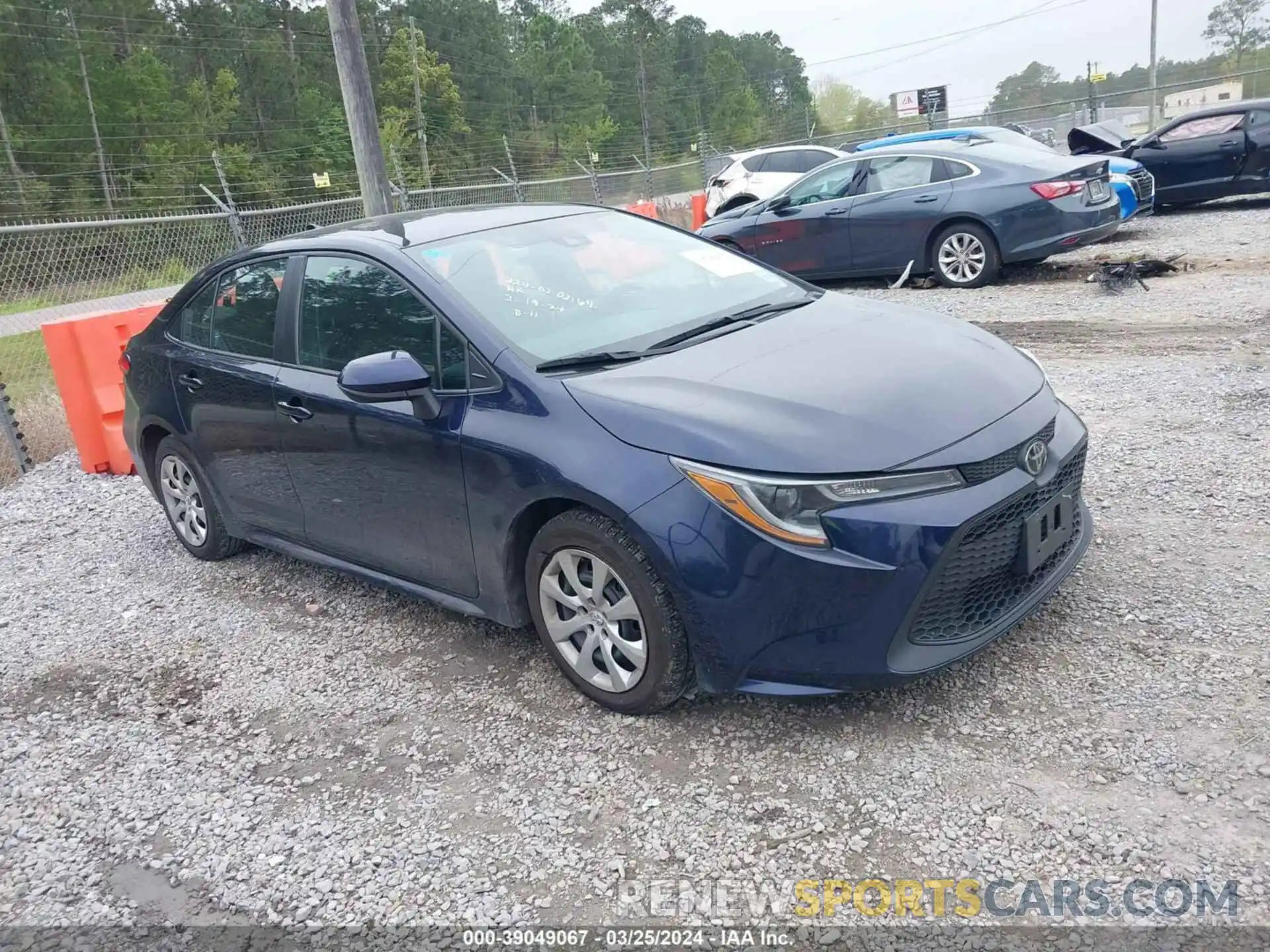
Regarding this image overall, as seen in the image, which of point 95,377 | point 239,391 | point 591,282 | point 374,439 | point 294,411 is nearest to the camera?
point 374,439

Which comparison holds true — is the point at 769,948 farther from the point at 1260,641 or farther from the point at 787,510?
the point at 1260,641

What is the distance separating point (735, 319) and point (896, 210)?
22.9 ft

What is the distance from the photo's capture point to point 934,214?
9883 millimetres

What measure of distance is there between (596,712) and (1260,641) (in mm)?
2219

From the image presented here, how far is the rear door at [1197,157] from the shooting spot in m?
13.2

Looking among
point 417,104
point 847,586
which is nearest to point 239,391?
point 847,586

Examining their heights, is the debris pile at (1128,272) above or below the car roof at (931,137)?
below

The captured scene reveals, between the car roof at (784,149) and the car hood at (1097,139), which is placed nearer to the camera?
the car hood at (1097,139)

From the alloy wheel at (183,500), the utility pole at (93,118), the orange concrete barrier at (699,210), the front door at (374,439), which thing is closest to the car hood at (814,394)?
the front door at (374,439)

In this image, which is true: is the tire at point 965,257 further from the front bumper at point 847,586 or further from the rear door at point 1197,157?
the front bumper at point 847,586

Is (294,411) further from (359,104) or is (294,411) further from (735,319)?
(359,104)

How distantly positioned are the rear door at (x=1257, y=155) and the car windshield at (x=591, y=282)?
11.8m

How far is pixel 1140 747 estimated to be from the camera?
2.87 meters

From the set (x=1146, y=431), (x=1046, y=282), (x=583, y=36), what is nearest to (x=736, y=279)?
(x=1146, y=431)
